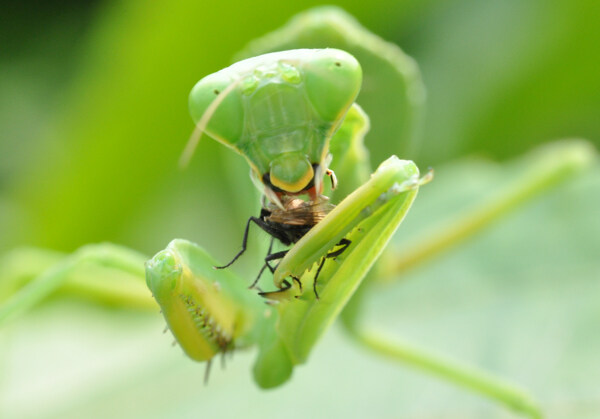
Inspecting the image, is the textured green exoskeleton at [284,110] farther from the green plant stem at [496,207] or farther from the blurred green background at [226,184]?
the green plant stem at [496,207]

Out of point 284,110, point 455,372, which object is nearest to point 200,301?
point 284,110

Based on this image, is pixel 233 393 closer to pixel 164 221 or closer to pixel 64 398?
pixel 64 398

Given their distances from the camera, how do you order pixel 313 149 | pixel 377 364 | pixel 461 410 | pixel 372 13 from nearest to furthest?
pixel 313 149, pixel 461 410, pixel 377 364, pixel 372 13

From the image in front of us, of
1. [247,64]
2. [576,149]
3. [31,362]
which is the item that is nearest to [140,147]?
[31,362]

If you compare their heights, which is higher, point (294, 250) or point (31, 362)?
point (294, 250)

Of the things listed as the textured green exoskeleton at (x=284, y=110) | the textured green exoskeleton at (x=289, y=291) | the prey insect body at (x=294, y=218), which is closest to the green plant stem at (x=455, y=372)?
the textured green exoskeleton at (x=289, y=291)
